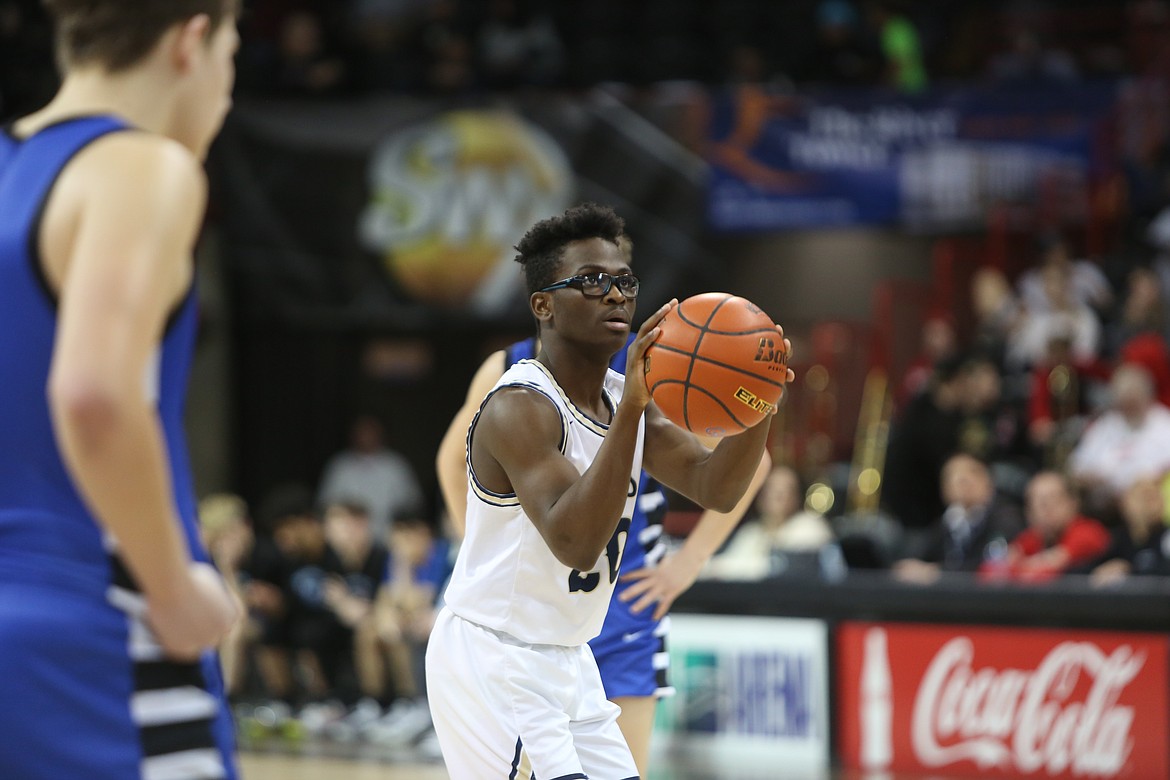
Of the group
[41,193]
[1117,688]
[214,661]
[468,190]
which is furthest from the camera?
[468,190]

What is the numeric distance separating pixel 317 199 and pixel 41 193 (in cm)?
1363

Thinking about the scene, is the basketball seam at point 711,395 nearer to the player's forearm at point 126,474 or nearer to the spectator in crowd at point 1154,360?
the player's forearm at point 126,474

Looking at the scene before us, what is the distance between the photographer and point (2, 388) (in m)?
2.06

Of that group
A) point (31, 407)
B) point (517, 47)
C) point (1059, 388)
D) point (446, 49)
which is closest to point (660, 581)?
point (31, 407)

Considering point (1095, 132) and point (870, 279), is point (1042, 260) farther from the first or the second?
point (870, 279)

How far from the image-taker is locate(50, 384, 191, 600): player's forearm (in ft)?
6.24

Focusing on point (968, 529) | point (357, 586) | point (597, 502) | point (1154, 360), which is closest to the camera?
point (597, 502)

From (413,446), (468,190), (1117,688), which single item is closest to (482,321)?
(468,190)

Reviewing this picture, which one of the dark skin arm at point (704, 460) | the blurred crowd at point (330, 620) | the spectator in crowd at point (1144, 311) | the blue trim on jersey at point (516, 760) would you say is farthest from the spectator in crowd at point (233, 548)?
the blue trim on jersey at point (516, 760)

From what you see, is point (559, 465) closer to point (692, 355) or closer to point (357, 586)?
point (692, 355)

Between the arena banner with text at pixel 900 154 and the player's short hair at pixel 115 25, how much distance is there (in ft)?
41.5

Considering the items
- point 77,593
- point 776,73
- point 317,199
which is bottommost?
point 77,593

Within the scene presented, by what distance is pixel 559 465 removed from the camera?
3.31 meters

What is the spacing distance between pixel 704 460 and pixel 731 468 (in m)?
0.13
